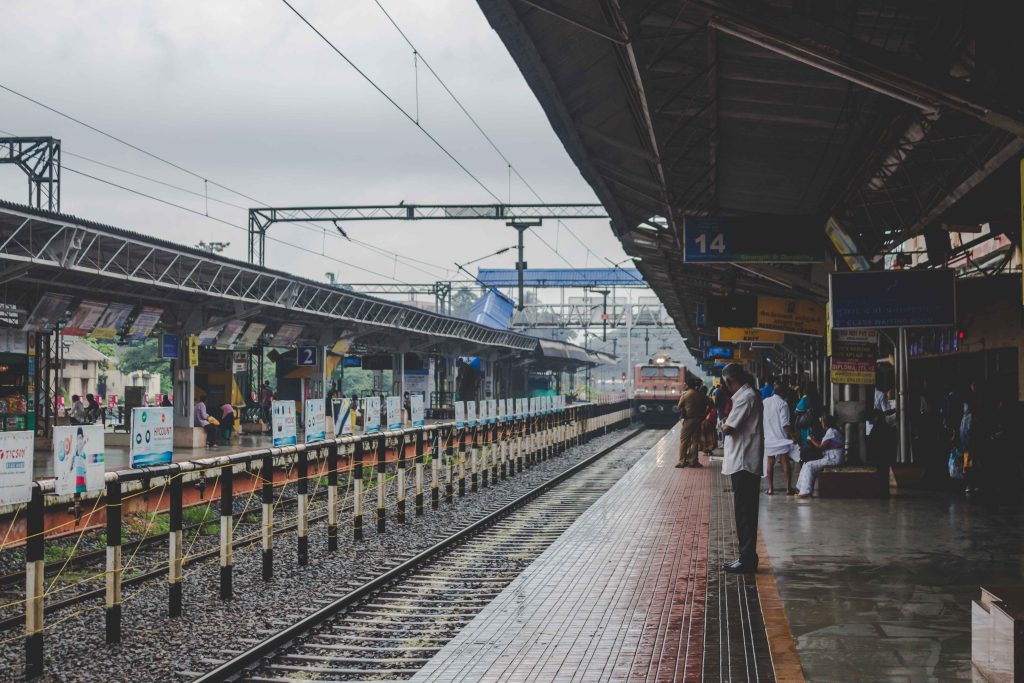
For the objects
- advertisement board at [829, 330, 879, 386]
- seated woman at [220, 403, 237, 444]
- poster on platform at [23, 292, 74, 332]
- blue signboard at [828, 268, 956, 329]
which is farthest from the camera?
seated woman at [220, 403, 237, 444]

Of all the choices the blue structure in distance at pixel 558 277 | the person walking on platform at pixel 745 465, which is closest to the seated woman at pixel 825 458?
the person walking on platform at pixel 745 465

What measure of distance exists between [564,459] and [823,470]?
45.4ft

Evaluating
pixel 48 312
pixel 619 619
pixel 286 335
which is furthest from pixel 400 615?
pixel 286 335

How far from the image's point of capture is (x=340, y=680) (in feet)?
22.5

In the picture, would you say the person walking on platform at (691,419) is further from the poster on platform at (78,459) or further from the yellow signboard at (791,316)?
the poster on platform at (78,459)

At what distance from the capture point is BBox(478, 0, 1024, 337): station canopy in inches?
273

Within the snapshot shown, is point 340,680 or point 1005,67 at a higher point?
point 1005,67

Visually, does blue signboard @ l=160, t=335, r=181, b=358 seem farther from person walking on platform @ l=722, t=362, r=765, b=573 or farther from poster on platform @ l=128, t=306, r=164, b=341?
person walking on platform @ l=722, t=362, r=765, b=573

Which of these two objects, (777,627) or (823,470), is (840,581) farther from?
(823,470)

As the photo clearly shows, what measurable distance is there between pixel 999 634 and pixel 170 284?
1914cm

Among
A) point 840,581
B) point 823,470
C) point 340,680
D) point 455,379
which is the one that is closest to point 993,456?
point 823,470

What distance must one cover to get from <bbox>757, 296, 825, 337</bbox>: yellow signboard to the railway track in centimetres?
689

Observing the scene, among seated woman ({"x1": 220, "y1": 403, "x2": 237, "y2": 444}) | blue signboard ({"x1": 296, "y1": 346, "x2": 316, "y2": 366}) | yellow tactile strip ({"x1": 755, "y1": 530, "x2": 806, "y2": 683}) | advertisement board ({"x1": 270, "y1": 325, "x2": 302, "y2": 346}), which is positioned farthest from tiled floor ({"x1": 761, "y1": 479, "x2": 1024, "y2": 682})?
blue signboard ({"x1": 296, "y1": 346, "x2": 316, "y2": 366})

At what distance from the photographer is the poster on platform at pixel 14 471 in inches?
283
